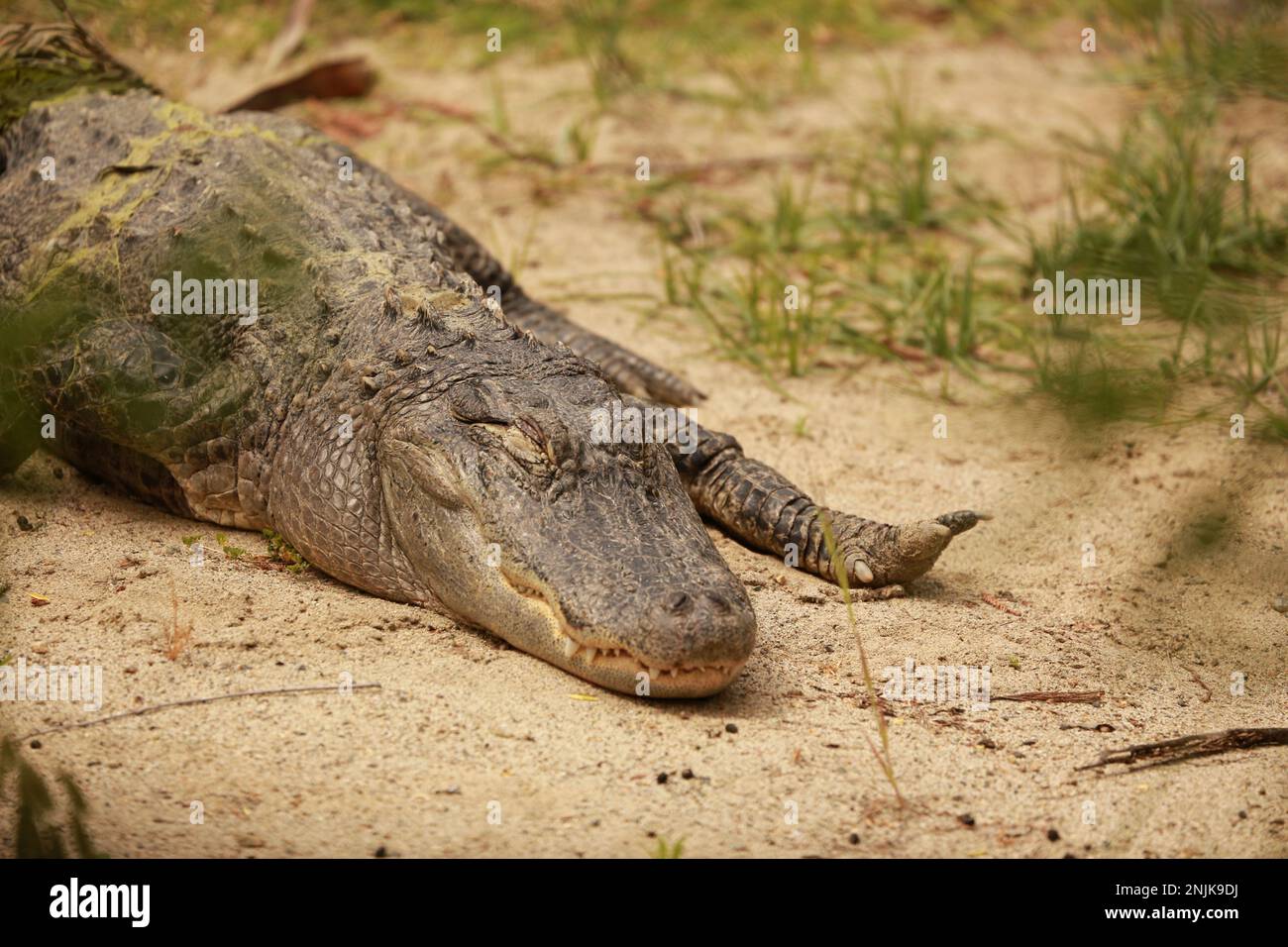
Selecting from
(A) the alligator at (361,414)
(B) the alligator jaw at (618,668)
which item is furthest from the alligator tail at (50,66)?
(B) the alligator jaw at (618,668)

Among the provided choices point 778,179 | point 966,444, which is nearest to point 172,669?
point 966,444

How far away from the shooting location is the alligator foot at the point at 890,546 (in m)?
4.43

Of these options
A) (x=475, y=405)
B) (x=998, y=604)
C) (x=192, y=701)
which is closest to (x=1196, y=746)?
(x=998, y=604)

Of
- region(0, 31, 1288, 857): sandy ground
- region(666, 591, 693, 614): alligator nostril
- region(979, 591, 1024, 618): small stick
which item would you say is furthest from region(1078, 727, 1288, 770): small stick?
region(666, 591, 693, 614): alligator nostril

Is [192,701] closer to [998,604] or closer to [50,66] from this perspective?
[998,604]

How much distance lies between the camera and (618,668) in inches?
144

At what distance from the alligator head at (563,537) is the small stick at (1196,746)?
1.09 metres

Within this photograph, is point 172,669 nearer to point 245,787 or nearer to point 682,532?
point 245,787

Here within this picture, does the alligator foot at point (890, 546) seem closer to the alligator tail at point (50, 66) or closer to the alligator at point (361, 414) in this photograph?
the alligator at point (361, 414)

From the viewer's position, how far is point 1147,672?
13.8 ft

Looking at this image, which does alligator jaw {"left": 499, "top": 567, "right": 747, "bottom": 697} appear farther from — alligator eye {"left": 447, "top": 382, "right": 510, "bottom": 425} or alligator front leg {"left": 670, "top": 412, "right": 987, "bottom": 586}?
alligator front leg {"left": 670, "top": 412, "right": 987, "bottom": 586}

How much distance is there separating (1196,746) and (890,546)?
1242mm

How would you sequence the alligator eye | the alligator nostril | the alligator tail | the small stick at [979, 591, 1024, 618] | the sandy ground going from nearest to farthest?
1. the sandy ground
2. the alligator nostril
3. the alligator eye
4. the small stick at [979, 591, 1024, 618]
5. the alligator tail

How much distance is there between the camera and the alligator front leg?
4.48m
